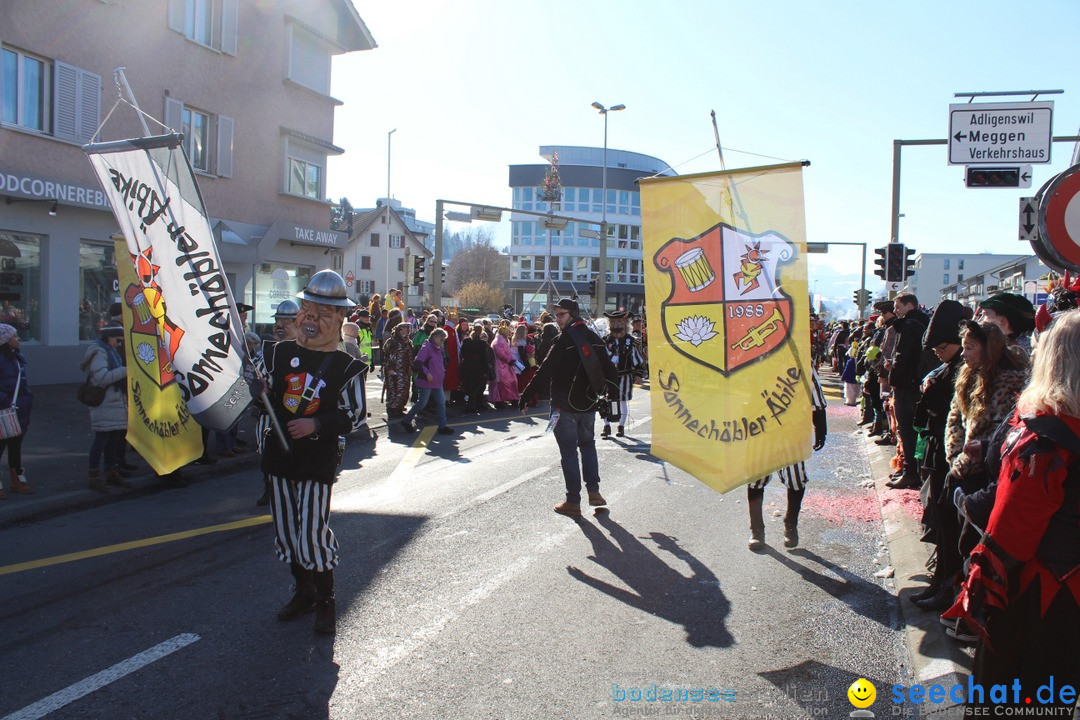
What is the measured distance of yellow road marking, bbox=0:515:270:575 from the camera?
221 inches

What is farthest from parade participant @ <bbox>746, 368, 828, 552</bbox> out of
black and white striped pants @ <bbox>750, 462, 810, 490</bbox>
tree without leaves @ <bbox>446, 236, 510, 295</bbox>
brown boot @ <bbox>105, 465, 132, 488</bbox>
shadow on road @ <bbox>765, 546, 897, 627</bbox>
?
tree without leaves @ <bbox>446, 236, 510, 295</bbox>

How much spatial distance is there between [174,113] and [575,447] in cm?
1413

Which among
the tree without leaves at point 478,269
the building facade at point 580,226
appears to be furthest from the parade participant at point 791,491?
the tree without leaves at point 478,269

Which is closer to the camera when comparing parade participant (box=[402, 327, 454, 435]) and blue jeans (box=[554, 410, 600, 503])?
blue jeans (box=[554, 410, 600, 503])

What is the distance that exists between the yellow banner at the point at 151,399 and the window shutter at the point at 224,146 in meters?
12.2

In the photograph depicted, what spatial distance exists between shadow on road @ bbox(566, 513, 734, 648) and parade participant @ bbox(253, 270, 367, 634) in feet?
6.02

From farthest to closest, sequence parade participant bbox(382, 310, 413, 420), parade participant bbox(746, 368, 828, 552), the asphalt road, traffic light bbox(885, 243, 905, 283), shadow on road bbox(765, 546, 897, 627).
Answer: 1. traffic light bbox(885, 243, 905, 283)
2. parade participant bbox(382, 310, 413, 420)
3. parade participant bbox(746, 368, 828, 552)
4. shadow on road bbox(765, 546, 897, 627)
5. the asphalt road

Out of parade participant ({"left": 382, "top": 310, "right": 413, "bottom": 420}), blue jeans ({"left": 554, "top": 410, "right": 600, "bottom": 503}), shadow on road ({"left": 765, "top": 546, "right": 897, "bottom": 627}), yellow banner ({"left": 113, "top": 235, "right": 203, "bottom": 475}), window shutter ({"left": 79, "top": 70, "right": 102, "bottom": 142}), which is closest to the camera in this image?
shadow on road ({"left": 765, "top": 546, "right": 897, "bottom": 627})

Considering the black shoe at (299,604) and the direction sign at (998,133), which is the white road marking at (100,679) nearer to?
the black shoe at (299,604)

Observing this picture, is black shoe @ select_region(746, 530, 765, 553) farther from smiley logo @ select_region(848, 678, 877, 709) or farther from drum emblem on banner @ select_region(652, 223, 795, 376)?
smiley logo @ select_region(848, 678, 877, 709)

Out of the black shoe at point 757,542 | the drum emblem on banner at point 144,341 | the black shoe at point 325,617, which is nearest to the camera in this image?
the black shoe at point 325,617

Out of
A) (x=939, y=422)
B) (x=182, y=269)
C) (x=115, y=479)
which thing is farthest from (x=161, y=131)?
(x=939, y=422)

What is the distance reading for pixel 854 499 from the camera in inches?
324

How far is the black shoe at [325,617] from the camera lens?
14.4ft
